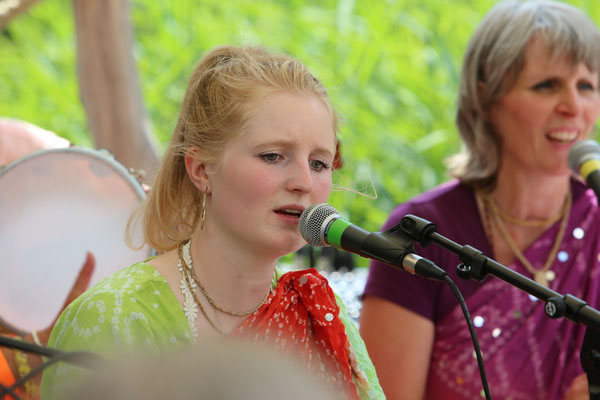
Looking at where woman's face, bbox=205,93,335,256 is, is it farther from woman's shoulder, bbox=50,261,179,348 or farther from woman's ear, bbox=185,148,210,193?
woman's shoulder, bbox=50,261,179,348

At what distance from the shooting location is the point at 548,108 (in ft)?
7.29

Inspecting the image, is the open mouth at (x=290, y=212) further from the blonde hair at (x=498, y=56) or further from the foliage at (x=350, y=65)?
the foliage at (x=350, y=65)

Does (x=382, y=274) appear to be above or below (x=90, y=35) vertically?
below

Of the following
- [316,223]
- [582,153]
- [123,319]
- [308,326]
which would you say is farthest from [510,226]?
[123,319]

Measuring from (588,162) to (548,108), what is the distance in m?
0.72

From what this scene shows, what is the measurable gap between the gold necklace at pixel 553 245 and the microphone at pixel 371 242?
3.63 ft

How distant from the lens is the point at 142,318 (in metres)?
1.38

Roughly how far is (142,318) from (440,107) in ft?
10.1

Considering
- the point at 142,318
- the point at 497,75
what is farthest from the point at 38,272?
the point at 497,75

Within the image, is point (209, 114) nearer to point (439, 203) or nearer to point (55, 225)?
point (55, 225)

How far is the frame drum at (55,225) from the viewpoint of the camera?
1850mm

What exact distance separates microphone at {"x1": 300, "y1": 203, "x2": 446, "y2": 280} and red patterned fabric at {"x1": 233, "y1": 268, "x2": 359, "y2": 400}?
11.6 inches

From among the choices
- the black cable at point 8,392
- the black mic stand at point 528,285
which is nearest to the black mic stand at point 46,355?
the black cable at point 8,392

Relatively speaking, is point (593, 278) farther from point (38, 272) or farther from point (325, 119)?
point (38, 272)
